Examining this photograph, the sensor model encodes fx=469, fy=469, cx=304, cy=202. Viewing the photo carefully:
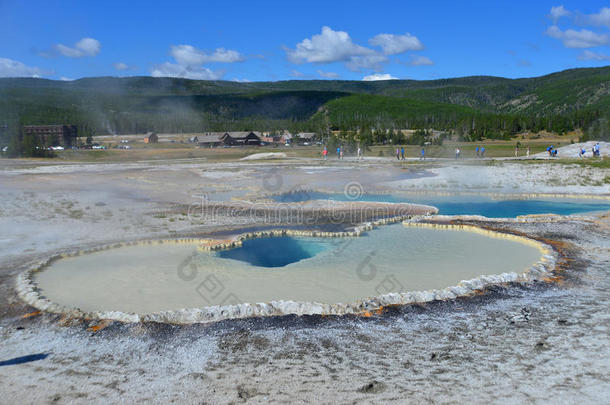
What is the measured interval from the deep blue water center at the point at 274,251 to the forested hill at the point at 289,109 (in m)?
60.5

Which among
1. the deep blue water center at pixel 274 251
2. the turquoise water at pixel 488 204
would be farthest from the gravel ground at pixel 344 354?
the turquoise water at pixel 488 204

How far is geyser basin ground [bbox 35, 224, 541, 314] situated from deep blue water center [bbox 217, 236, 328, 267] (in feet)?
0.07

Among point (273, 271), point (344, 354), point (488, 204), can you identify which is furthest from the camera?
point (488, 204)

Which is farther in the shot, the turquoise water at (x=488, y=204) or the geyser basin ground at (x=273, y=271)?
the turquoise water at (x=488, y=204)

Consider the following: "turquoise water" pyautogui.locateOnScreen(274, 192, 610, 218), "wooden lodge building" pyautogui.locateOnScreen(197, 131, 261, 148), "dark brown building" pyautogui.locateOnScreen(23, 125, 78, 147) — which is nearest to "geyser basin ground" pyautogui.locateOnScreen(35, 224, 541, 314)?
"turquoise water" pyautogui.locateOnScreen(274, 192, 610, 218)

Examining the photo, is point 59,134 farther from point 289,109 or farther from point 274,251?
point 289,109

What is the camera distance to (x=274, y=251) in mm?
10297

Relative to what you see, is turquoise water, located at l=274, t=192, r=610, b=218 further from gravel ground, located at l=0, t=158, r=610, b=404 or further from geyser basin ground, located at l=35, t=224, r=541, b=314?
gravel ground, located at l=0, t=158, r=610, b=404

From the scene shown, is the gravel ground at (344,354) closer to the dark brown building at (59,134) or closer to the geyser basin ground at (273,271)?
the geyser basin ground at (273,271)

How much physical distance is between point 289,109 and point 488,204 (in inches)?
6301

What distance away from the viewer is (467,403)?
13.5 feet

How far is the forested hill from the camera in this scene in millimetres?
82125

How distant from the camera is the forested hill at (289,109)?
82.1m

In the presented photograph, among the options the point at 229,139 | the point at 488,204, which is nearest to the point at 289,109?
the point at 229,139
